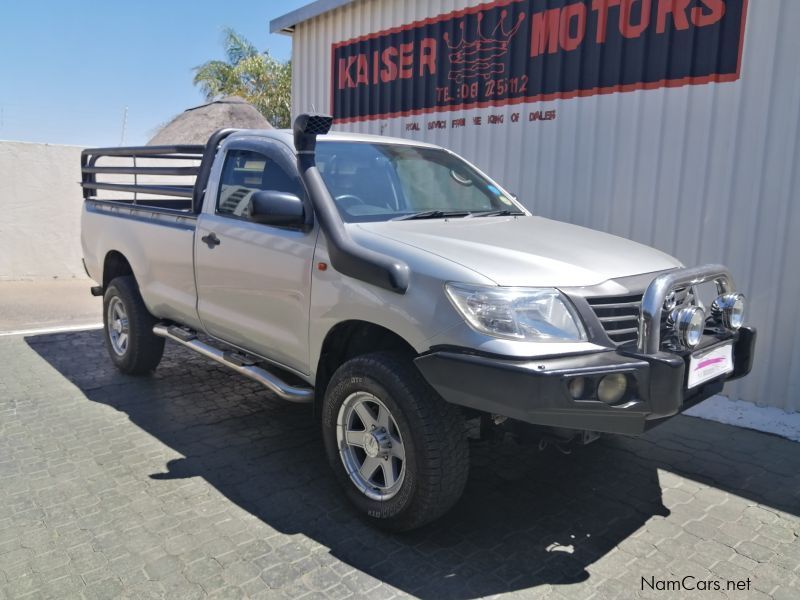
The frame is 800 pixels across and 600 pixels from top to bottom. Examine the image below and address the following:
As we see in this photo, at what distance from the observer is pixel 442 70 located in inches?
289

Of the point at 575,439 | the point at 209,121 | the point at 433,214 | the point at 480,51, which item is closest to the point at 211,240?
the point at 433,214

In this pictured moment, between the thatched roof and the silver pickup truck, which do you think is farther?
the thatched roof

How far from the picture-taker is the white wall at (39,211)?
411 inches

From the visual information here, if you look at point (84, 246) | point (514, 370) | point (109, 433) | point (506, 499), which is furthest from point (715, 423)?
point (84, 246)

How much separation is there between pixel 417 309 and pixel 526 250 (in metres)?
0.64

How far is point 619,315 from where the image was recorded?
3059mm

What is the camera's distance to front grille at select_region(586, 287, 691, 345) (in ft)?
9.84

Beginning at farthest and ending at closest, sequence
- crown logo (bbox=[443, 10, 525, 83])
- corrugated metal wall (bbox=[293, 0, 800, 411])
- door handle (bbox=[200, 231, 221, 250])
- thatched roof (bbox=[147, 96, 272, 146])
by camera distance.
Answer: thatched roof (bbox=[147, 96, 272, 146]) → crown logo (bbox=[443, 10, 525, 83]) → corrugated metal wall (bbox=[293, 0, 800, 411]) → door handle (bbox=[200, 231, 221, 250])

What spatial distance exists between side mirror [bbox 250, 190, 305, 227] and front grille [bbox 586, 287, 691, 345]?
5.22ft

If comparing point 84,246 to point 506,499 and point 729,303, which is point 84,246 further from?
point 729,303

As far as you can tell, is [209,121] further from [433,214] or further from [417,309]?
[417,309]

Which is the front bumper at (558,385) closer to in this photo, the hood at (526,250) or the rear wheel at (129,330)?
the hood at (526,250)

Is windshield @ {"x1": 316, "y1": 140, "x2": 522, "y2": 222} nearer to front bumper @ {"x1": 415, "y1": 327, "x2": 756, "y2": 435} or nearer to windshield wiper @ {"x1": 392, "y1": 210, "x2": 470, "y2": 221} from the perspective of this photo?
windshield wiper @ {"x1": 392, "y1": 210, "x2": 470, "y2": 221}

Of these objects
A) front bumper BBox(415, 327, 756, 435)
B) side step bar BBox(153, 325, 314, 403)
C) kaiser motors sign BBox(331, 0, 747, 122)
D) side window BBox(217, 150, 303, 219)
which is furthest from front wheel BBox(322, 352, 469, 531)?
kaiser motors sign BBox(331, 0, 747, 122)
